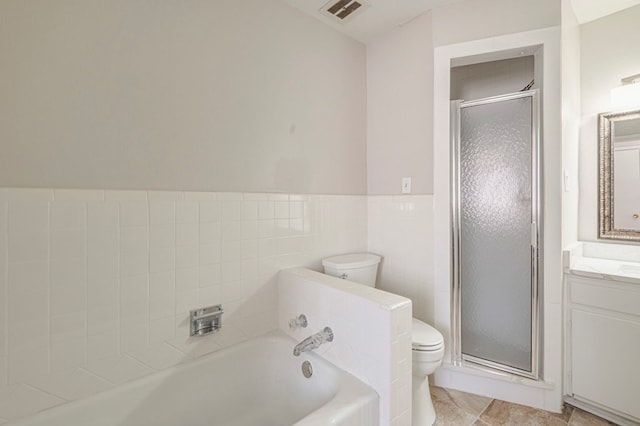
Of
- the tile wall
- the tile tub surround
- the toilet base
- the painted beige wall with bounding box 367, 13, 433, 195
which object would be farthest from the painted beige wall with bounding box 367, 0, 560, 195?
the toilet base

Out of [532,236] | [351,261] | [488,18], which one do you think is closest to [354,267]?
[351,261]

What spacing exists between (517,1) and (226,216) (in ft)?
6.81

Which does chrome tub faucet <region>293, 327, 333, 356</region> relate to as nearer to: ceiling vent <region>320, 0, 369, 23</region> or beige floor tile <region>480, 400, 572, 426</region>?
beige floor tile <region>480, 400, 572, 426</region>

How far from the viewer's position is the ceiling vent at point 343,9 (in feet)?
6.14

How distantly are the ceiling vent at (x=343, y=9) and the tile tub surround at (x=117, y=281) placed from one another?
125cm

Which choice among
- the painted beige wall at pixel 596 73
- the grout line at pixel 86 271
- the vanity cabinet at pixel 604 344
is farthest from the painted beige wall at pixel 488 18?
the grout line at pixel 86 271

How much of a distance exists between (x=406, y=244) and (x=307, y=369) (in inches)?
42.7

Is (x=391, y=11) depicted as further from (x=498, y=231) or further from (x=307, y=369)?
(x=307, y=369)

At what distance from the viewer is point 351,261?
1983 mm

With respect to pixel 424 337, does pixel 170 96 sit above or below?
above

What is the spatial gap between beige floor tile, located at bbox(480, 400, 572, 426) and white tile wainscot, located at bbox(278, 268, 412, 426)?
2.54 ft

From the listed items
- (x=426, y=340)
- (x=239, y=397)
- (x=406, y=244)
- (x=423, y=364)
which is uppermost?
(x=406, y=244)

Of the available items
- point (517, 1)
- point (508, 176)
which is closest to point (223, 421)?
point (508, 176)

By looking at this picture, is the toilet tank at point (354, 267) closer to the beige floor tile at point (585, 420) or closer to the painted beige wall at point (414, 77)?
the painted beige wall at point (414, 77)
